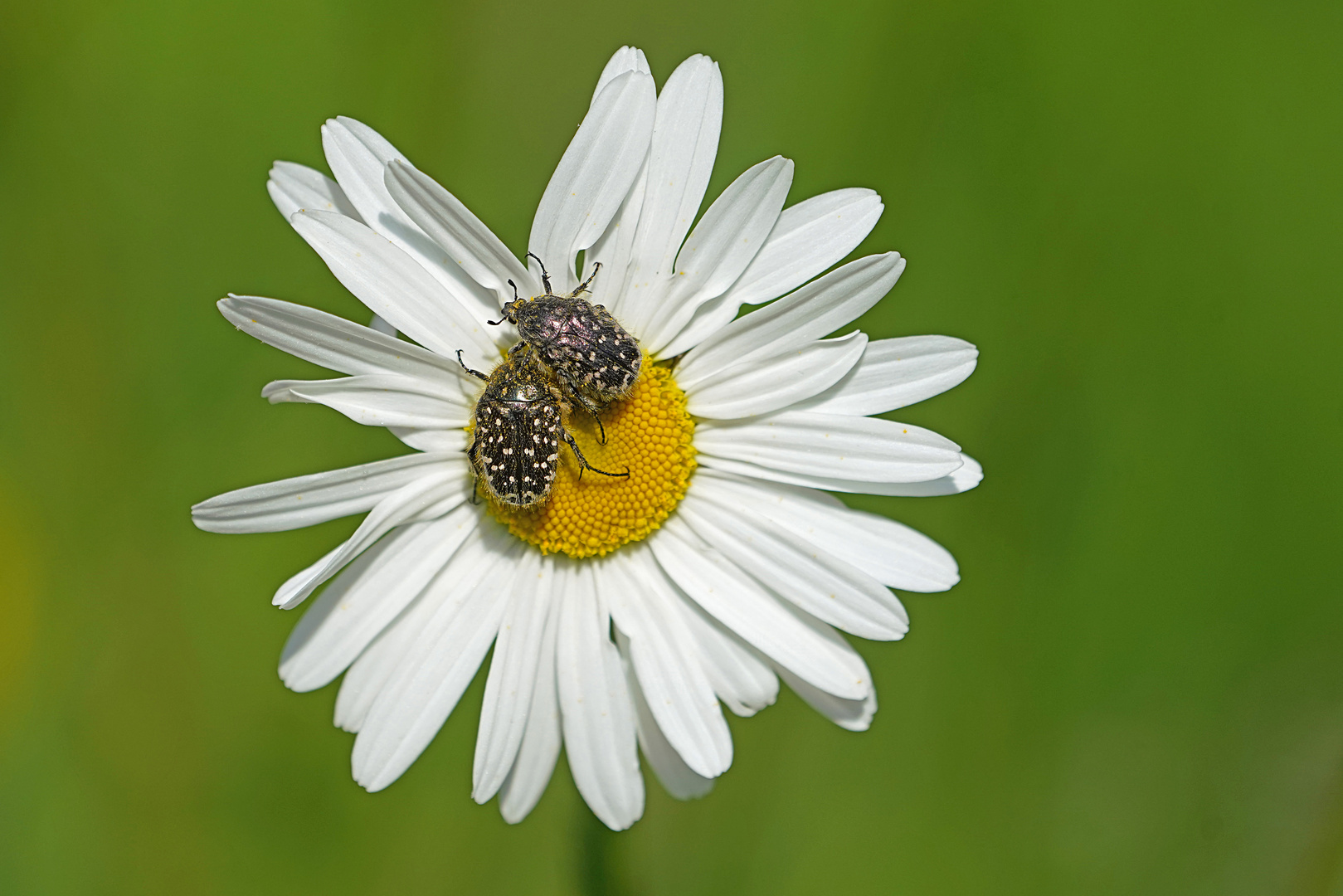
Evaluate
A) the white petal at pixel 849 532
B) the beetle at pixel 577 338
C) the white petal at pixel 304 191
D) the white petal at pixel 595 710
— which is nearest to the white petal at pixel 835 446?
the white petal at pixel 849 532

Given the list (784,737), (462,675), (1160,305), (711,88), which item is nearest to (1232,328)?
(1160,305)

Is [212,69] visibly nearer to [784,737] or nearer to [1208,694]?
[784,737]

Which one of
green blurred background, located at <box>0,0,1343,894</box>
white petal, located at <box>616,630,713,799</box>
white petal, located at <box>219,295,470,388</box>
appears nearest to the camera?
white petal, located at <box>219,295,470,388</box>

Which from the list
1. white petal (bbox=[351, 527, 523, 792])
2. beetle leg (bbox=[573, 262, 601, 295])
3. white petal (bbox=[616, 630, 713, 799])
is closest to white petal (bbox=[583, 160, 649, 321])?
beetle leg (bbox=[573, 262, 601, 295])

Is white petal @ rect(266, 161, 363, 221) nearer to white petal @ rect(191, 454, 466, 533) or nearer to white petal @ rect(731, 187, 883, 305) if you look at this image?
white petal @ rect(191, 454, 466, 533)

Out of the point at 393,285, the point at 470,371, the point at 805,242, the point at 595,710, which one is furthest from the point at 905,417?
the point at 393,285

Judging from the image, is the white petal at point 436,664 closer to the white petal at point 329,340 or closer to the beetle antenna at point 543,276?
the white petal at point 329,340
